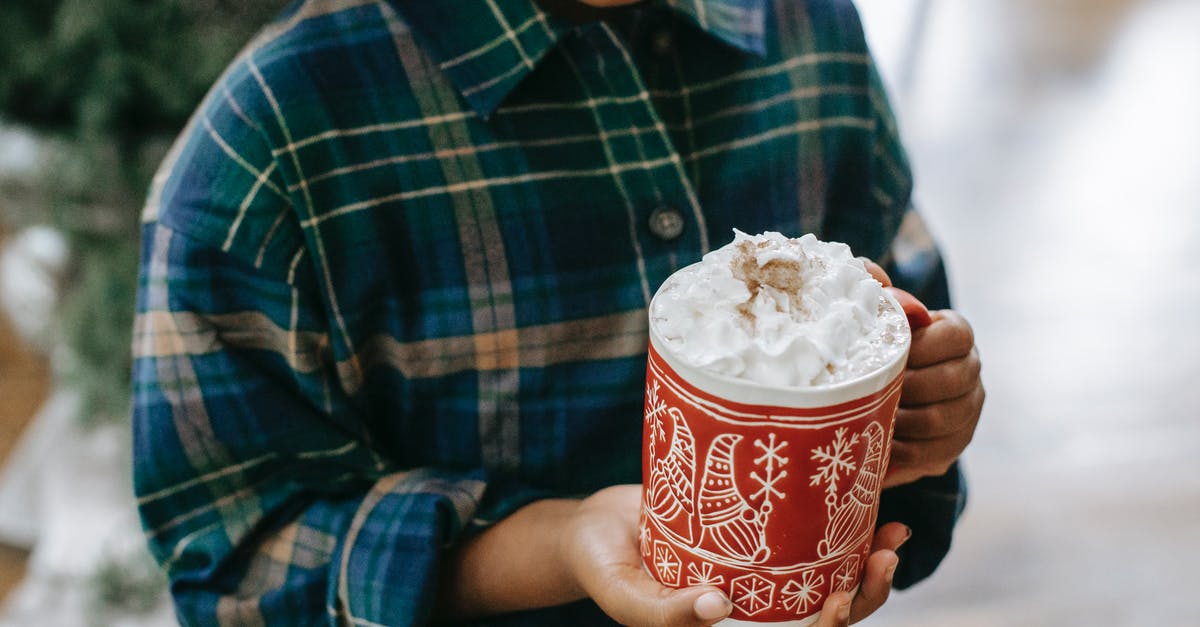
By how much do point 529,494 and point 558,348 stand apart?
13 centimetres

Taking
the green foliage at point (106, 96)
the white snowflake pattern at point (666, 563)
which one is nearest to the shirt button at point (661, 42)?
the white snowflake pattern at point (666, 563)

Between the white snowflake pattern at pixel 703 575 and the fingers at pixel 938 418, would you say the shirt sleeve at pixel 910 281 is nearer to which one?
the fingers at pixel 938 418

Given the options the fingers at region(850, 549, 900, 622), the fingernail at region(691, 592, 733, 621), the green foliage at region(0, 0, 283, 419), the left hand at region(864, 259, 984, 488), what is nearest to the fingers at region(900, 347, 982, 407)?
the left hand at region(864, 259, 984, 488)

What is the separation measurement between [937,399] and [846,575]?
0.16m

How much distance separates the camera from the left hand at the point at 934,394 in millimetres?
685

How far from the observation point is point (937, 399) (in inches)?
28.8

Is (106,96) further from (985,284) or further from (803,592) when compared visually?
(985,284)

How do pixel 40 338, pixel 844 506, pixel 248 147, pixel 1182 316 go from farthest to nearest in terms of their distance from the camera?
pixel 1182 316
pixel 40 338
pixel 248 147
pixel 844 506

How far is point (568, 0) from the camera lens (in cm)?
84

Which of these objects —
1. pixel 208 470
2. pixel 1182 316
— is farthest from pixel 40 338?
pixel 1182 316

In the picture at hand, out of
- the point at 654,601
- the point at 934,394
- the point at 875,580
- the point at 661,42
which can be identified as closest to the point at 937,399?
the point at 934,394

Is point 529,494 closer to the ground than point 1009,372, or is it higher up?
higher up

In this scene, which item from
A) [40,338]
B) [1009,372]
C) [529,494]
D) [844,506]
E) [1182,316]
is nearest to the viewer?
[844,506]

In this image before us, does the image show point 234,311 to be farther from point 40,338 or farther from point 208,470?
point 40,338
